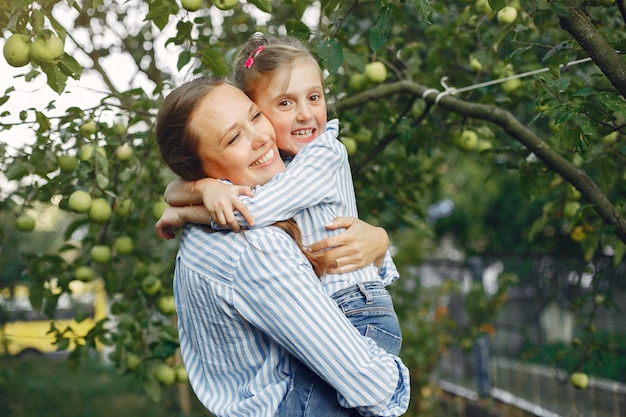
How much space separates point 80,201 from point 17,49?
82 centimetres

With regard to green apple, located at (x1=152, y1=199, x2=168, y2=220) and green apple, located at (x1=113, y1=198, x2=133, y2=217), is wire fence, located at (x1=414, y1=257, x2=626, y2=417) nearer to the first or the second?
green apple, located at (x1=152, y1=199, x2=168, y2=220)

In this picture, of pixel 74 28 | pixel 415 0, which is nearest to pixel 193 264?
pixel 415 0

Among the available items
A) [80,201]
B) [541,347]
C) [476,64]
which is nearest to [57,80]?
[80,201]

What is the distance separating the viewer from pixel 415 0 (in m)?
1.89

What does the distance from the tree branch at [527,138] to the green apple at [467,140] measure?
390 mm

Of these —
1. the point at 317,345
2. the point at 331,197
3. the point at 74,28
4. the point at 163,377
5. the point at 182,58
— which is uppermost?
the point at 74,28

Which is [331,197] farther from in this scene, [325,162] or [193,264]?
[193,264]

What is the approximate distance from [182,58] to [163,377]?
1268 mm

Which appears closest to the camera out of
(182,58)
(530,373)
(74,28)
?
(182,58)

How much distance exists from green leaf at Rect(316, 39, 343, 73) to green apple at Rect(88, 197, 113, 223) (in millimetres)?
948

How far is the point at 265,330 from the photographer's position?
1.32 m

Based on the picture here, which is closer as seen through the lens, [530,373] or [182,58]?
[182,58]

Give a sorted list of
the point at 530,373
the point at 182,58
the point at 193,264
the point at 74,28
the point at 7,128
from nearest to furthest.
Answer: the point at 193,264 → the point at 7,128 → the point at 182,58 → the point at 74,28 → the point at 530,373

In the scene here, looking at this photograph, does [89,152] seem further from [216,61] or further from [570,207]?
[570,207]
